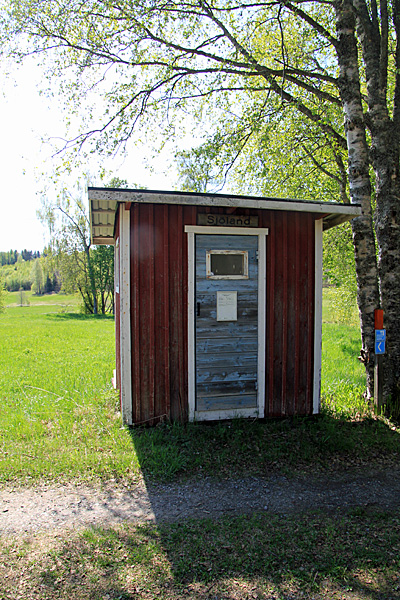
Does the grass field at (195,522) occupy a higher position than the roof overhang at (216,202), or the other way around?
the roof overhang at (216,202)

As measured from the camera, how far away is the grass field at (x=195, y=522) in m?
2.75

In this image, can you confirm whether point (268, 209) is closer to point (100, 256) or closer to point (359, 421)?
point (359, 421)

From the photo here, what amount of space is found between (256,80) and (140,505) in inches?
421

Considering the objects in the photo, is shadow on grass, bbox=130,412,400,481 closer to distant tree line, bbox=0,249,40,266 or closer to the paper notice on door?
the paper notice on door

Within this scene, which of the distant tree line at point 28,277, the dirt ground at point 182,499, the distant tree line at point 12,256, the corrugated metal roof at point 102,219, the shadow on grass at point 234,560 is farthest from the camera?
the distant tree line at point 12,256

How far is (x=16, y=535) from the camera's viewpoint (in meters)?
3.30

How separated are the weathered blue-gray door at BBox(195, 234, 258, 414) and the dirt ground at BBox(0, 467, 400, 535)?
1474 millimetres

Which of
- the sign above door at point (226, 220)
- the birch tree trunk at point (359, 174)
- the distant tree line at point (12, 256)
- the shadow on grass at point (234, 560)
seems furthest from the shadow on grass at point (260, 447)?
Answer: the distant tree line at point (12, 256)

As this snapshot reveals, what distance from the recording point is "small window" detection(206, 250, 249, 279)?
5602 mm

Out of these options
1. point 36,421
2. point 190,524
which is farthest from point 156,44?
point 190,524

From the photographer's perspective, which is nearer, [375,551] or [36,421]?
[375,551]

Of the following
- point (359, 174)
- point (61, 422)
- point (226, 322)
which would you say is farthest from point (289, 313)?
point (61, 422)

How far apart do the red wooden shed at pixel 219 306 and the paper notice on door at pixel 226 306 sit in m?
0.01

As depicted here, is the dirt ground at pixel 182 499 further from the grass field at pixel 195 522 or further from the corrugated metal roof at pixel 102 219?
the corrugated metal roof at pixel 102 219
